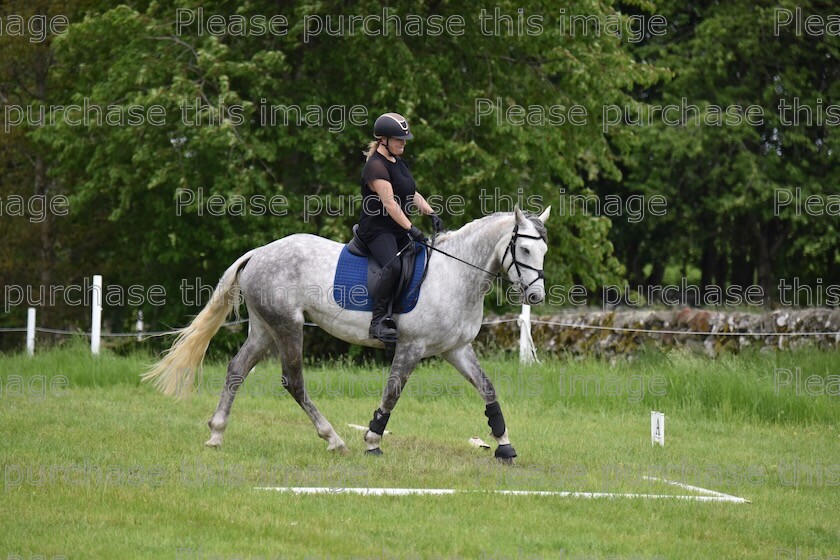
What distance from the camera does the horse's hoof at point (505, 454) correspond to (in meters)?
9.51

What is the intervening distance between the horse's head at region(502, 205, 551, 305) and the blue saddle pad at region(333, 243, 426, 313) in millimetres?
870

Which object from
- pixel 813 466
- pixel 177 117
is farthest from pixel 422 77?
pixel 813 466

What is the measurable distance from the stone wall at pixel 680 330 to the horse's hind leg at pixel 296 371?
646cm

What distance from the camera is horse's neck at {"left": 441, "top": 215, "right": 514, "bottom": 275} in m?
9.57

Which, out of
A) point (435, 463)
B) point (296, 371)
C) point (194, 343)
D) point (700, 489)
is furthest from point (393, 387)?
point (700, 489)

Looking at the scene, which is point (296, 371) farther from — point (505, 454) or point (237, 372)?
point (505, 454)

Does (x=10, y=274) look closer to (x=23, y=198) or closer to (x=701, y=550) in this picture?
(x=23, y=198)

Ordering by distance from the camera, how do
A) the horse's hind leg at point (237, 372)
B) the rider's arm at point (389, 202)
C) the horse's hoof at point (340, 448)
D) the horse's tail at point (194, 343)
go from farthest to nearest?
1. the horse's tail at point (194, 343)
2. the horse's hind leg at point (237, 372)
3. the horse's hoof at point (340, 448)
4. the rider's arm at point (389, 202)

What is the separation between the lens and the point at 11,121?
23.1 metres

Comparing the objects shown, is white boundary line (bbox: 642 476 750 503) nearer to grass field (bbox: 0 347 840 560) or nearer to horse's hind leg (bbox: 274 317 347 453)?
grass field (bbox: 0 347 840 560)

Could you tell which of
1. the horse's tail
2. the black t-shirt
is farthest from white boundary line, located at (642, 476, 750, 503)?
the horse's tail

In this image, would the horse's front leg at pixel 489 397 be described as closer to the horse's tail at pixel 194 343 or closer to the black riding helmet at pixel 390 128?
the black riding helmet at pixel 390 128

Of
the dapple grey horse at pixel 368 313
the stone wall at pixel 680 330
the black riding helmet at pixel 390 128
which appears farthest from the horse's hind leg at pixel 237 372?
the stone wall at pixel 680 330

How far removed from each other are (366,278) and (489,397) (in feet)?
5.18
